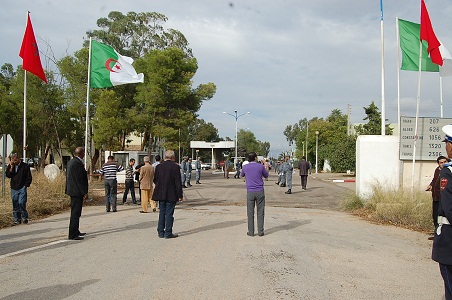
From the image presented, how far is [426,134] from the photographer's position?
1529cm

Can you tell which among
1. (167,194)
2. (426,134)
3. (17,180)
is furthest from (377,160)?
(17,180)

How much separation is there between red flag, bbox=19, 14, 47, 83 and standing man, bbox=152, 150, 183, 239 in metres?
10.5

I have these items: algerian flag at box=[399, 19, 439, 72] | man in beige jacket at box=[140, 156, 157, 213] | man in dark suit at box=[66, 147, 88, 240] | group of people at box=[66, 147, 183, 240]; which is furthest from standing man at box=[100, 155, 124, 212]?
algerian flag at box=[399, 19, 439, 72]

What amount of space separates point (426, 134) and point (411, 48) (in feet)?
9.64

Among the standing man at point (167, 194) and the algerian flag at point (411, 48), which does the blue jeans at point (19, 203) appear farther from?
the algerian flag at point (411, 48)

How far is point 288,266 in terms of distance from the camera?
710 cm

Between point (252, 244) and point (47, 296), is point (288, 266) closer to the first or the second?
point (252, 244)

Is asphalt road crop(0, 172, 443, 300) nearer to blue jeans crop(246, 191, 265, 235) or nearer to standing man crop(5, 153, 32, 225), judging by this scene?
blue jeans crop(246, 191, 265, 235)

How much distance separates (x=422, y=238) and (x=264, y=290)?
5947 millimetres

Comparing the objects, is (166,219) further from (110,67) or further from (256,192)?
(110,67)

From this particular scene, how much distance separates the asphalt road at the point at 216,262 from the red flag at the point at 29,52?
7.79 meters

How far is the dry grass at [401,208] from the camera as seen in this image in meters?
11.8

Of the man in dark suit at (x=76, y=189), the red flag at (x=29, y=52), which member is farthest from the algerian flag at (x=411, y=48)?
the red flag at (x=29, y=52)

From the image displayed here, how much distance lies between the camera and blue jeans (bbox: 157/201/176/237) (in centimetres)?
949
